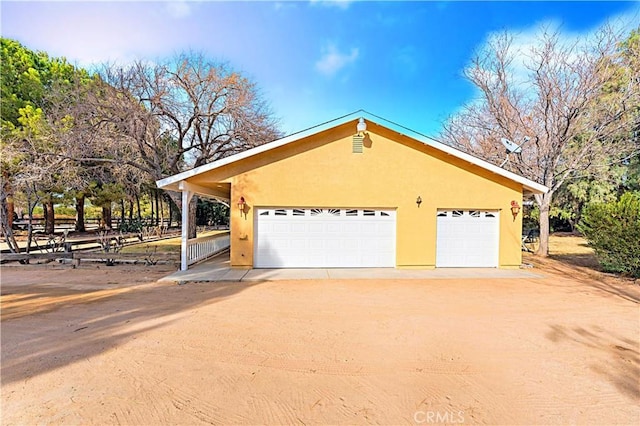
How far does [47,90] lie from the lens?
771 inches

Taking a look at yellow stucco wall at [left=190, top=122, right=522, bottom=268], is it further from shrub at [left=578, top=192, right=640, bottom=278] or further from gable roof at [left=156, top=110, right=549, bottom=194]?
shrub at [left=578, top=192, right=640, bottom=278]

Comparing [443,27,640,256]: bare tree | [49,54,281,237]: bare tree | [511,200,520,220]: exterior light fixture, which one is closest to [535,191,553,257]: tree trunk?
[443,27,640,256]: bare tree

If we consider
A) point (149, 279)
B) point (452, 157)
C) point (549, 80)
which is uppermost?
point (549, 80)

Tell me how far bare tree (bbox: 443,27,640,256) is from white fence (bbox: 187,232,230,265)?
13888 mm

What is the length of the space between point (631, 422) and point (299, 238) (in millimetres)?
8681

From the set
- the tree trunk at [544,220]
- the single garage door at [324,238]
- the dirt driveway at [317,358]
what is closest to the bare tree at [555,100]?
the tree trunk at [544,220]

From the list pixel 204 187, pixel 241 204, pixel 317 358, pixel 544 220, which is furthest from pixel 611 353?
pixel 544 220

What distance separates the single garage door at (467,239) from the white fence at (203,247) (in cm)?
839

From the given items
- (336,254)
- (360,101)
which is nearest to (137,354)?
(336,254)

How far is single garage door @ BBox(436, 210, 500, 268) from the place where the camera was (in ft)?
36.8

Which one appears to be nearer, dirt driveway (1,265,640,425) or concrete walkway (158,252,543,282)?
dirt driveway (1,265,640,425)

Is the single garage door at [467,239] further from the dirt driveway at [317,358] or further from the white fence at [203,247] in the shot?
the white fence at [203,247]

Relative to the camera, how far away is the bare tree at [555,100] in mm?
13602

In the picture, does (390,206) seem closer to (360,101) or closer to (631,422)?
(360,101)
